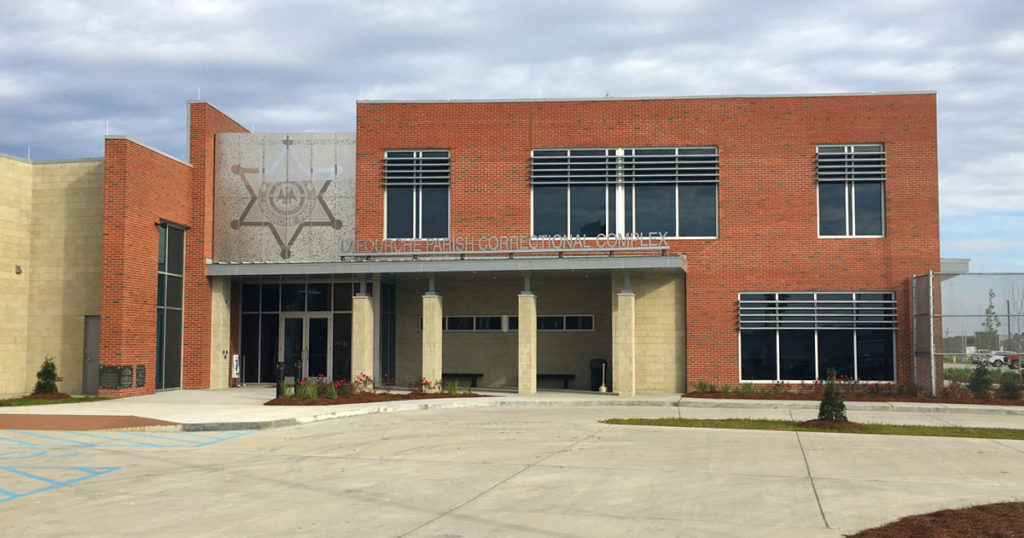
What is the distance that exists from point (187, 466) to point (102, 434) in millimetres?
5364

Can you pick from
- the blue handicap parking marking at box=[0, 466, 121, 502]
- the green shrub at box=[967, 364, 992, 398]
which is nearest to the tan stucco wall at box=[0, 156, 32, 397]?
the blue handicap parking marking at box=[0, 466, 121, 502]

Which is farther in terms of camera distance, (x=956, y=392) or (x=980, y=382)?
(x=956, y=392)

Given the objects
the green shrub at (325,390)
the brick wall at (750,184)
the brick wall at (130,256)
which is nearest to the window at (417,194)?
the brick wall at (750,184)

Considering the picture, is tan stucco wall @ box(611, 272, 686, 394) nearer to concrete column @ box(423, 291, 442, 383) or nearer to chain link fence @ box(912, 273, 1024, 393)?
concrete column @ box(423, 291, 442, 383)

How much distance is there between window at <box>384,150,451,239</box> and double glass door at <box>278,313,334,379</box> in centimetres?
417

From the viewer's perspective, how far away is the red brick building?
2805 cm

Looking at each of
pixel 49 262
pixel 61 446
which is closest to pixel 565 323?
pixel 49 262

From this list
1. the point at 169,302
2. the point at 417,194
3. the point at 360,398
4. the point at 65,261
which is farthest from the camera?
the point at 417,194

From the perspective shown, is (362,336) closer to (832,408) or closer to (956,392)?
(832,408)

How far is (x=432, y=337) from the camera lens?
27953mm

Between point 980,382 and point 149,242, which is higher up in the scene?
point 149,242

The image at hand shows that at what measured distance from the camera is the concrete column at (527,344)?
27281 mm

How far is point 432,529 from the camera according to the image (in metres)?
9.26

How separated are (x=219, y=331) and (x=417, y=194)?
798cm
